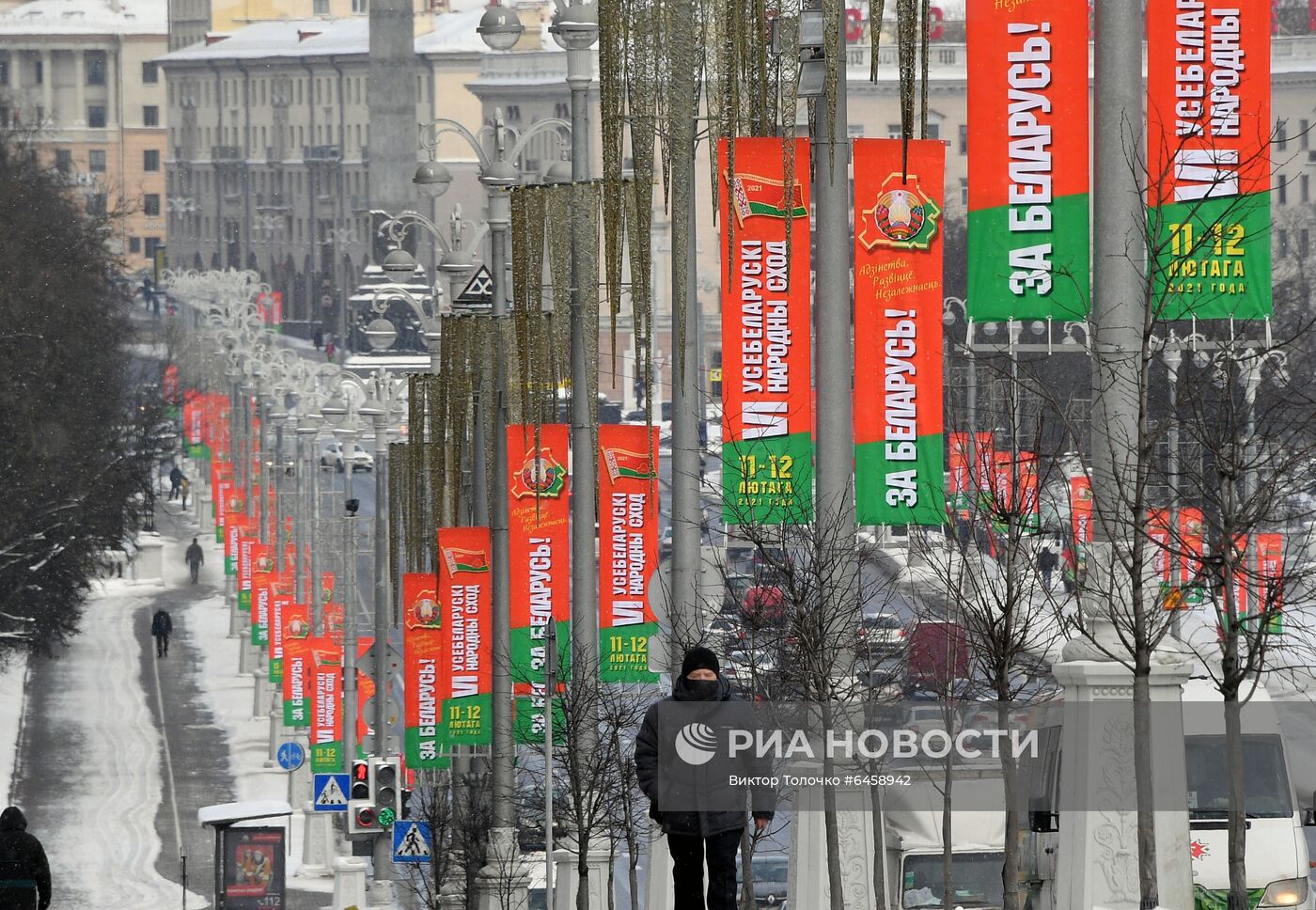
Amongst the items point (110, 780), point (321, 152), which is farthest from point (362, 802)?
point (321, 152)

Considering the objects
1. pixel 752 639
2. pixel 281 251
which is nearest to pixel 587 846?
pixel 752 639

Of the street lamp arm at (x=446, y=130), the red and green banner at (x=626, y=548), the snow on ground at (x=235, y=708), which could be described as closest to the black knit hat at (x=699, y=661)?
the red and green banner at (x=626, y=548)

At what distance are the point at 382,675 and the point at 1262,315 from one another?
33443 millimetres

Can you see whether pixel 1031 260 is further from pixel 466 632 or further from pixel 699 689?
pixel 466 632

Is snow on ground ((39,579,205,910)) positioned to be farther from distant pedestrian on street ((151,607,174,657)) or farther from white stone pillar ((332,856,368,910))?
white stone pillar ((332,856,368,910))

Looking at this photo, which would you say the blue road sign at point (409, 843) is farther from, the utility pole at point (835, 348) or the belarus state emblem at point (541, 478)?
the utility pole at point (835, 348)

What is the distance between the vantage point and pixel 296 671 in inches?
2092

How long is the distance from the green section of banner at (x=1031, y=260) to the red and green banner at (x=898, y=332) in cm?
149

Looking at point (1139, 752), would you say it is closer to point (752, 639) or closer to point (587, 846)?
point (752, 639)

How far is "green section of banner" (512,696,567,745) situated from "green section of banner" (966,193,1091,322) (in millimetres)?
11847

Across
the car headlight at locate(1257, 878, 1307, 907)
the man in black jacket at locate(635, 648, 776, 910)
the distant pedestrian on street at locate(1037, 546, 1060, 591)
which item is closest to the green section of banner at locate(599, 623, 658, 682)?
the distant pedestrian on street at locate(1037, 546, 1060, 591)

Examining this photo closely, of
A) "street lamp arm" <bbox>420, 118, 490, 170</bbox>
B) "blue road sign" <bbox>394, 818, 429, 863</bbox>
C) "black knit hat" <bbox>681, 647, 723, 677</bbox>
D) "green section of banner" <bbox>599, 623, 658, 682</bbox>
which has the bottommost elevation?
"blue road sign" <bbox>394, 818, 429, 863</bbox>

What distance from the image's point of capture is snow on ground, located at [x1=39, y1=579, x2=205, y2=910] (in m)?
46.0

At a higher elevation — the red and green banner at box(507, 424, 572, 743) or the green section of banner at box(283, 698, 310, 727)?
the red and green banner at box(507, 424, 572, 743)
